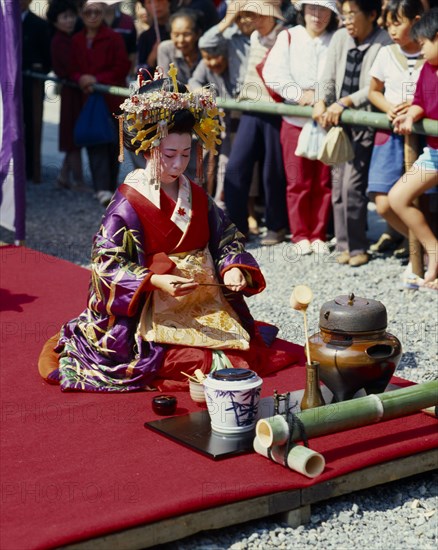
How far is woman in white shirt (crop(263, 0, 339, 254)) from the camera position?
7.41 m

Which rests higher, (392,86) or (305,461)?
(392,86)

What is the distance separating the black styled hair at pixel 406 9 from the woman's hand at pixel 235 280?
2.61 m

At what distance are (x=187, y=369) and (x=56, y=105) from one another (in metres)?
15.0

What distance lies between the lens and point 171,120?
15.0ft

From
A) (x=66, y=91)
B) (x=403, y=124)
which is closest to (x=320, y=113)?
(x=403, y=124)

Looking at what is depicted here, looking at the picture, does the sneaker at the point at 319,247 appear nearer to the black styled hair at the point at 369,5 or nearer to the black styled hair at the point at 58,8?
the black styled hair at the point at 369,5

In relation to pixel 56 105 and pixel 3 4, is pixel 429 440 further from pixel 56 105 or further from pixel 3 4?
pixel 56 105

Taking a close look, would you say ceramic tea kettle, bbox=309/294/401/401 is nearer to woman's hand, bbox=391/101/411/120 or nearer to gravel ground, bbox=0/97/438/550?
gravel ground, bbox=0/97/438/550

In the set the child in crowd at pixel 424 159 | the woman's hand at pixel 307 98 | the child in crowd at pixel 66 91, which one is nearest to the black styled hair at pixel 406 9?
the child in crowd at pixel 424 159

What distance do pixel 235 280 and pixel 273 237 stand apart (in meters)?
3.38

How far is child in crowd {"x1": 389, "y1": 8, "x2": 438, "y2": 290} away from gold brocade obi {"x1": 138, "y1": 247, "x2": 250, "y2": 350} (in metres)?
2.02

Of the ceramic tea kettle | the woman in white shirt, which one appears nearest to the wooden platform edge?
the ceramic tea kettle

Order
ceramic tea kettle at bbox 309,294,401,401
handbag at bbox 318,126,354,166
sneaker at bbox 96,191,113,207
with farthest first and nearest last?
sneaker at bbox 96,191,113,207 < handbag at bbox 318,126,354,166 < ceramic tea kettle at bbox 309,294,401,401

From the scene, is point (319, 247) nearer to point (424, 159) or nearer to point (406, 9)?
point (424, 159)
